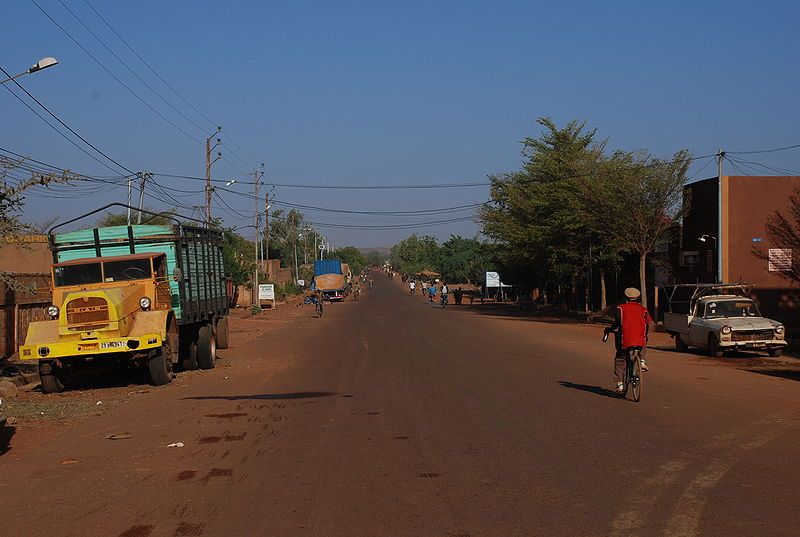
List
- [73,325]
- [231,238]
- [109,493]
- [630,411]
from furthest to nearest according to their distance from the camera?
1. [231,238]
2. [73,325]
3. [630,411]
4. [109,493]

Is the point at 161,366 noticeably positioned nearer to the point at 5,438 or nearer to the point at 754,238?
the point at 5,438

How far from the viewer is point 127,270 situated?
1845 cm

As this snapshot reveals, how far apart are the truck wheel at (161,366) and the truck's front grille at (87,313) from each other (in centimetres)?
128

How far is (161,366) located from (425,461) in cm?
999

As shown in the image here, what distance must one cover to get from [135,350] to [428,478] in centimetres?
1025

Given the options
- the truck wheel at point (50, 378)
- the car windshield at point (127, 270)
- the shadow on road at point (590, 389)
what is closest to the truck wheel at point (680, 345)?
the shadow on road at point (590, 389)

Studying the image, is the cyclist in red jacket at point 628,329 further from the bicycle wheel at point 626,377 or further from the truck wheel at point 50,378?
the truck wheel at point 50,378

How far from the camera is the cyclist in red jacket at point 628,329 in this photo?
1345cm

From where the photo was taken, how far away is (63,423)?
42.7 ft

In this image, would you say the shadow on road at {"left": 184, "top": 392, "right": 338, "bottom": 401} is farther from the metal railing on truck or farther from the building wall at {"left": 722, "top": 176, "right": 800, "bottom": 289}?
the building wall at {"left": 722, "top": 176, "right": 800, "bottom": 289}

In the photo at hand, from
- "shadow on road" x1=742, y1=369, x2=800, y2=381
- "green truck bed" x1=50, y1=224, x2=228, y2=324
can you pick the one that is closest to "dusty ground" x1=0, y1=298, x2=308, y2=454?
"green truck bed" x1=50, y1=224, x2=228, y2=324

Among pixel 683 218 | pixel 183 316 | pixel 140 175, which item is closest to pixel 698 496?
pixel 183 316

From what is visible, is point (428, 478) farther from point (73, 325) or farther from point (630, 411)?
point (73, 325)

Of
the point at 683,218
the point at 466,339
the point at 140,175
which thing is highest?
the point at 140,175
